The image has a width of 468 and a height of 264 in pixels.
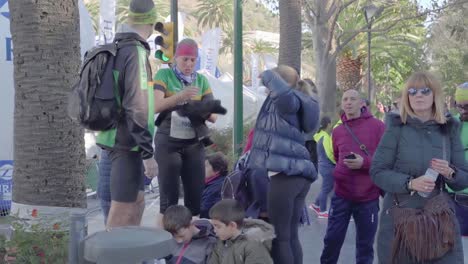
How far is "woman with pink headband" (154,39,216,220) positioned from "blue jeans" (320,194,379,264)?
147cm

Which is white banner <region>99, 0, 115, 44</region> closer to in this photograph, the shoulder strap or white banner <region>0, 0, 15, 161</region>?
white banner <region>0, 0, 15, 161</region>

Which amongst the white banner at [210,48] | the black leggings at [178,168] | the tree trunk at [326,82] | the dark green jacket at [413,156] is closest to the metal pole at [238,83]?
the black leggings at [178,168]

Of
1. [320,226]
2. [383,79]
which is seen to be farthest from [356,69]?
[320,226]

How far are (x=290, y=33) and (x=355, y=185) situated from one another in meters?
9.64

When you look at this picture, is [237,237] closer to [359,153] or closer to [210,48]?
[359,153]

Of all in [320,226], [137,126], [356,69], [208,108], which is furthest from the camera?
[356,69]

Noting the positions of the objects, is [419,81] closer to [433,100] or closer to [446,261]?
[433,100]

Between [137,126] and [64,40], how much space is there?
3.68 feet

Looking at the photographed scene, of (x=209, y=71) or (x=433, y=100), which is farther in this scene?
(x=209, y=71)

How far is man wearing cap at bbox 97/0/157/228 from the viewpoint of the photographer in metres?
4.09

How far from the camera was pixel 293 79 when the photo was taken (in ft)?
16.8

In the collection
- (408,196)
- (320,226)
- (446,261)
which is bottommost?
(320,226)

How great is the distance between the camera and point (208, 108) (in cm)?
535

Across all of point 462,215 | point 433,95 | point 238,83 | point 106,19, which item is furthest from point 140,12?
point 106,19
